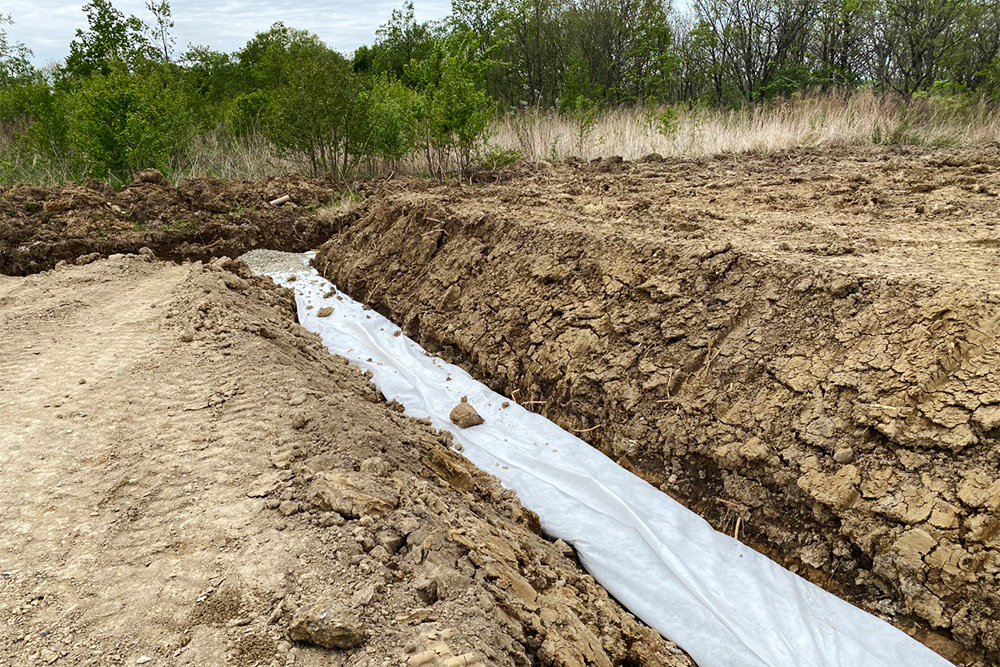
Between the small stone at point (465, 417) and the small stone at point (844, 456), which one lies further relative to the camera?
the small stone at point (465, 417)

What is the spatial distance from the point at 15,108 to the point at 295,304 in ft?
33.2

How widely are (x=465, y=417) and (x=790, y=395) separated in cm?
198

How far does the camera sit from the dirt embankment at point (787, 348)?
2.59 meters

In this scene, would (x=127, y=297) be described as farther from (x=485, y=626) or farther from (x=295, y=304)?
(x=485, y=626)

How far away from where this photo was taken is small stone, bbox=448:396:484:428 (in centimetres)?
401

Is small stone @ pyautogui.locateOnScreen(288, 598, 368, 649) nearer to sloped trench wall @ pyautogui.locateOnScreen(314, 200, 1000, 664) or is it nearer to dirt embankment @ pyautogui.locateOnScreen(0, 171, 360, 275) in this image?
sloped trench wall @ pyautogui.locateOnScreen(314, 200, 1000, 664)

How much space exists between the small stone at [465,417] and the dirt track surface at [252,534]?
0.28m

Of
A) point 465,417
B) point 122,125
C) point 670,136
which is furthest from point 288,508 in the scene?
point 122,125

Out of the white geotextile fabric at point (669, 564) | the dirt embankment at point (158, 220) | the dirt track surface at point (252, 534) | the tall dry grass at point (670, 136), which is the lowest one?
the white geotextile fabric at point (669, 564)

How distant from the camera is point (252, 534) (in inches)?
92.5

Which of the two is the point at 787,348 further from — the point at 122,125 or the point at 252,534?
the point at 122,125

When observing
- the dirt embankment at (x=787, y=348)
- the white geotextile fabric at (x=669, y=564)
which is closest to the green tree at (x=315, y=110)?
the dirt embankment at (x=787, y=348)

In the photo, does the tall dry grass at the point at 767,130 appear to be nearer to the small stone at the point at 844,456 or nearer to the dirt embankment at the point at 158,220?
the dirt embankment at the point at 158,220

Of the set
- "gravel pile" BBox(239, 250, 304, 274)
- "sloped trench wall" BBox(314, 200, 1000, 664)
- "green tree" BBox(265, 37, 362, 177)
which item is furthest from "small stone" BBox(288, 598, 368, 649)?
"green tree" BBox(265, 37, 362, 177)
